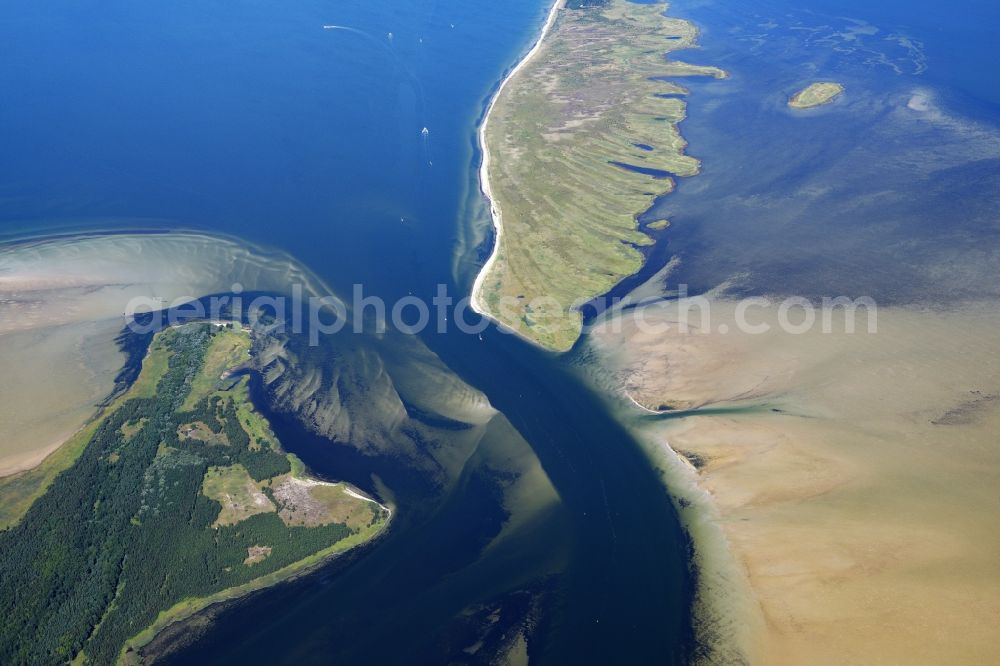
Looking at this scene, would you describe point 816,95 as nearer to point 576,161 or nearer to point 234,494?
point 576,161

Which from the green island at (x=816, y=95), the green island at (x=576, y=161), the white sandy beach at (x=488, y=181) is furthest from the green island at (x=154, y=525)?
the green island at (x=816, y=95)

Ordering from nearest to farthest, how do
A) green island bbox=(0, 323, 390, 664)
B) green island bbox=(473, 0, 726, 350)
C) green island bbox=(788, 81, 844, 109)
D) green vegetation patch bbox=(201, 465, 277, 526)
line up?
1. green island bbox=(0, 323, 390, 664)
2. green vegetation patch bbox=(201, 465, 277, 526)
3. green island bbox=(473, 0, 726, 350)
4. green island bbox=(788, 81, 844, 109)

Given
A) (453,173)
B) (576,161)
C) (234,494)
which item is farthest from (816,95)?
(234,494)

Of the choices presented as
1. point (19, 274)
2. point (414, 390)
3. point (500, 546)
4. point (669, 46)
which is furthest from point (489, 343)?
point (669, 46)

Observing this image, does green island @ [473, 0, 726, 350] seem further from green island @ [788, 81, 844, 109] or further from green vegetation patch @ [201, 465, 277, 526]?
green vegetation patch @ [201, 465, 277, 526]

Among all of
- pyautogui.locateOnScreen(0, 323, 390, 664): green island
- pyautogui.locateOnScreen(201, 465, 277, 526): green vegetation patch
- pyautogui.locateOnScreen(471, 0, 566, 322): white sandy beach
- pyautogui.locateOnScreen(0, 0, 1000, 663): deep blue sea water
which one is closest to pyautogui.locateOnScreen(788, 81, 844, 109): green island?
pyautogui.locateOnScreen(0, 0, 1000, 663): deep blue sea water
